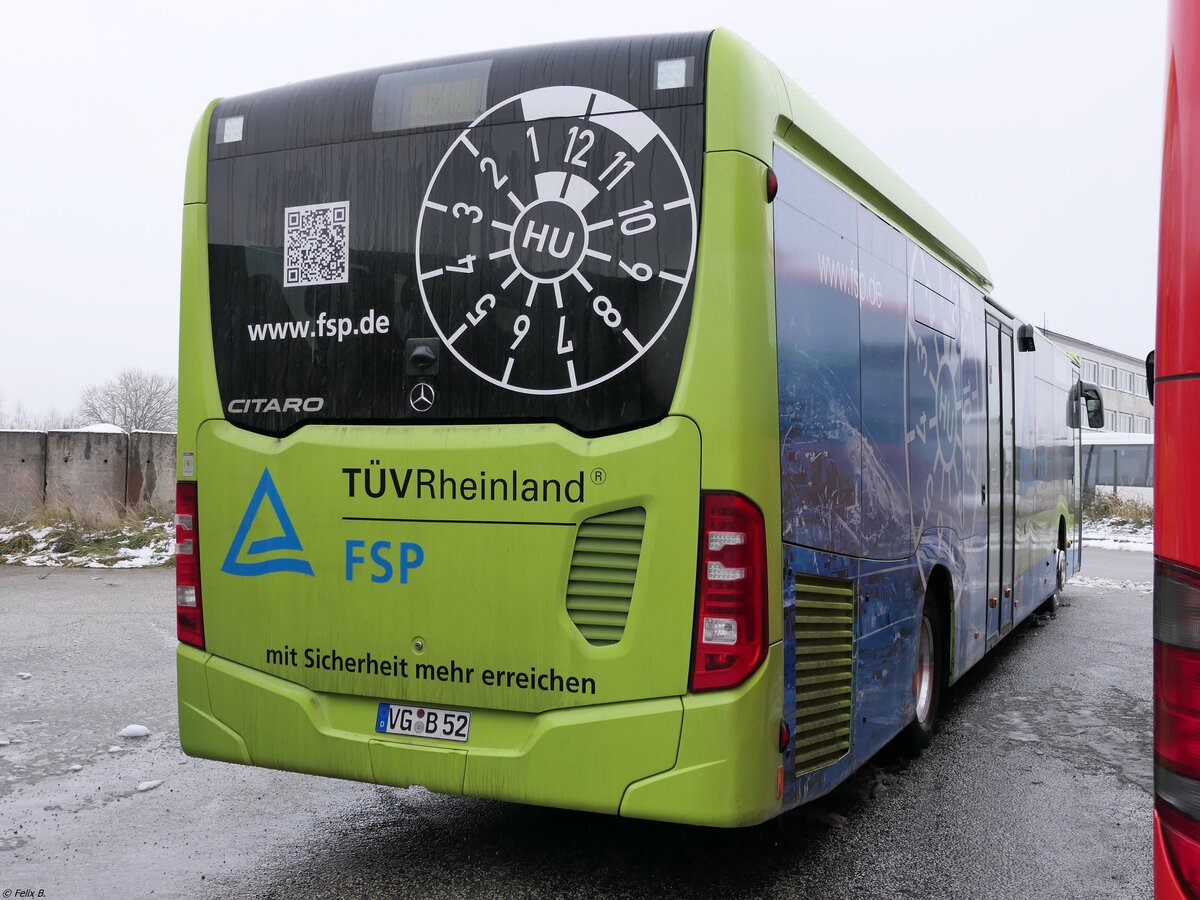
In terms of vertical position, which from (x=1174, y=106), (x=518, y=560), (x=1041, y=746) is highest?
(x=1174, y=106)

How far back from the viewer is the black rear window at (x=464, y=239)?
3.88 metres

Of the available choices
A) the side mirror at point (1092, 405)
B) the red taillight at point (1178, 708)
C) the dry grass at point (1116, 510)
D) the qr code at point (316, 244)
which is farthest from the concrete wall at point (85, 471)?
the dry grass at point (1116, 510)

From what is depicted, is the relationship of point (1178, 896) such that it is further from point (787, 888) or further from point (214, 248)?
point (214, 248)

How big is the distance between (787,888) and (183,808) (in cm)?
294

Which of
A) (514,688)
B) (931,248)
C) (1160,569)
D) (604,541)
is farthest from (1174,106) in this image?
(931,248)

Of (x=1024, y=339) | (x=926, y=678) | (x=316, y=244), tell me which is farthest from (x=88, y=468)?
(x=926, y=678)

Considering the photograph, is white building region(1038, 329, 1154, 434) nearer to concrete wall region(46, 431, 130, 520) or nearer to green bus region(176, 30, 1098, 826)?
concrete wall region(46, 431, 130, 520)

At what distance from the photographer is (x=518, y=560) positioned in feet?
13.2

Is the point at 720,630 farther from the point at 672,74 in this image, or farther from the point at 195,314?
the point at 195,314

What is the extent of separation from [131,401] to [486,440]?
65.6 metres

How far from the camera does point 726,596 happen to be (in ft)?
12.3

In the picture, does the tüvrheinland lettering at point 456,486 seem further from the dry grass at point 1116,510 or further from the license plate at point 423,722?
the dry grass at point 1116,510

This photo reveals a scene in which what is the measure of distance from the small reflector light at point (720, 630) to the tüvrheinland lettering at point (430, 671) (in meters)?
0.45

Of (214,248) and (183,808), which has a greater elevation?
(214,248)
